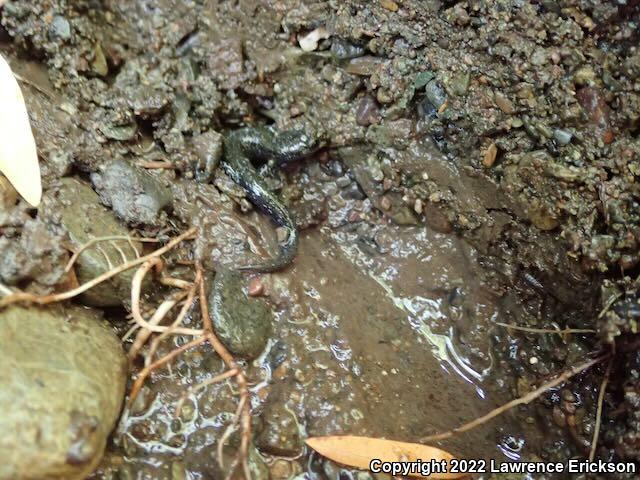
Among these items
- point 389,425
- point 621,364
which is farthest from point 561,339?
point 389,425

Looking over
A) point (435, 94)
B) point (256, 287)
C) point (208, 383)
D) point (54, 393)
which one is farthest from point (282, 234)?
point (54, 393)

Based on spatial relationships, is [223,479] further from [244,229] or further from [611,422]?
[611,422]

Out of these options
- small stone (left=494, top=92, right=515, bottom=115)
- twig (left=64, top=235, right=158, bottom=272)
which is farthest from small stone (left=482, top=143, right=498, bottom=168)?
twig (left=64, top=235, right=158, bottom=272)

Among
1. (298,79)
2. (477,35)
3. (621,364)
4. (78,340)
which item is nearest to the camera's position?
(78,340)

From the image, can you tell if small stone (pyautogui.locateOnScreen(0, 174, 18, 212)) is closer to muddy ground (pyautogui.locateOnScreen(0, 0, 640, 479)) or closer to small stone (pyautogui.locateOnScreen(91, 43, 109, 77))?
muddy ground (pyautogui.locateOnScreen(0, 0, 640, 479))

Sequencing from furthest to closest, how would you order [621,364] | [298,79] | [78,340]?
[298,79] → [621,364] → [78,340]

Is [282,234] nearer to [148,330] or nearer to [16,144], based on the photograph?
[148,330]

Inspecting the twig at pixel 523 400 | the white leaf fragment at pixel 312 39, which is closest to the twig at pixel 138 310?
the twig at pixel 523 400
